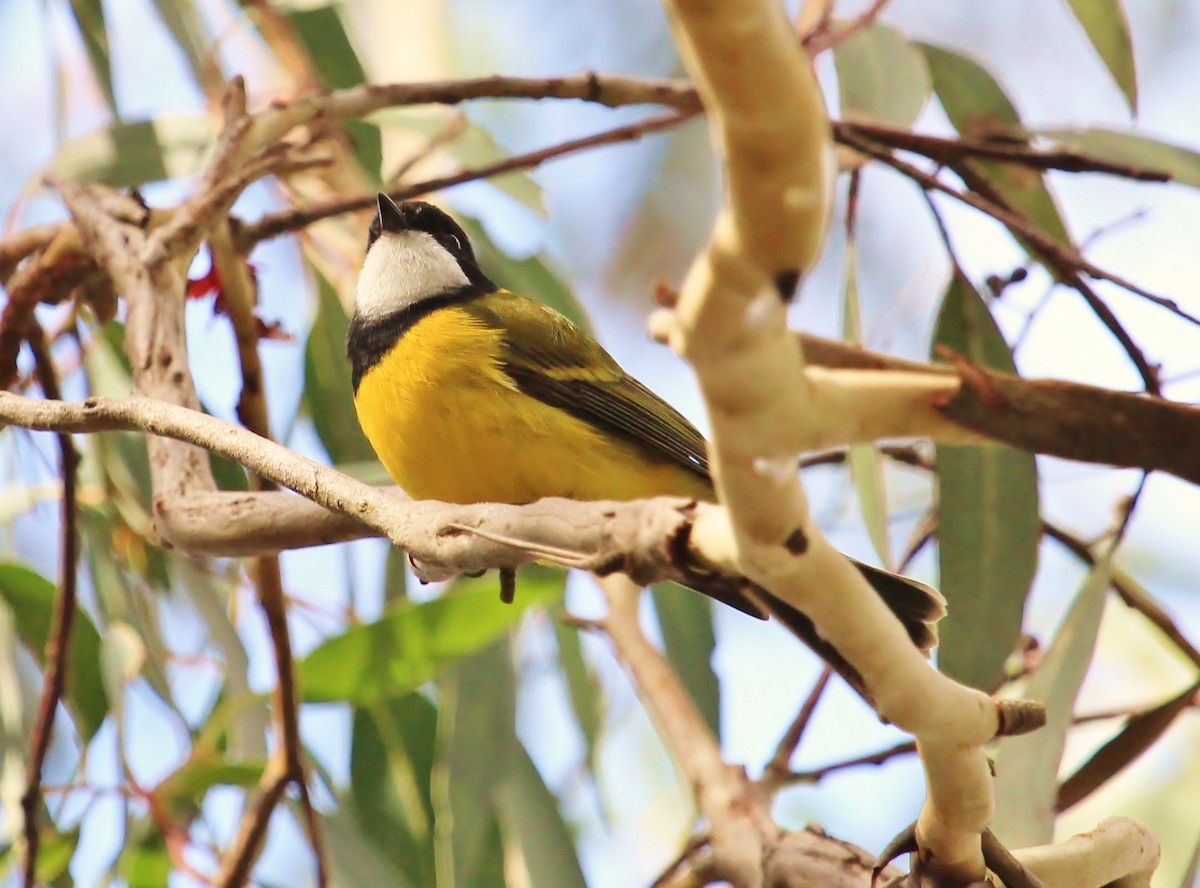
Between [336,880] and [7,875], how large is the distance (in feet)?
2.36

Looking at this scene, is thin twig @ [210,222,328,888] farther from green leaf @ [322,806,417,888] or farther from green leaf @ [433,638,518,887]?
green leaf @ [433,638,518,887]

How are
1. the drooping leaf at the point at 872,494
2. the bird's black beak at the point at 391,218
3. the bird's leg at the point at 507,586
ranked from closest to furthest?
the bird's leg at the point at 507,586
the drooping leaf at the point at 872,494
the bird's black beak at the point at 391,218

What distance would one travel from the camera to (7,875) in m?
2.74

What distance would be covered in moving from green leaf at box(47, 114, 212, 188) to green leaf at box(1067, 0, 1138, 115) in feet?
5.95

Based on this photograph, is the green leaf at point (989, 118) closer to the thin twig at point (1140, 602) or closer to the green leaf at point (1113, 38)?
the green leaf at point (1113, 38)

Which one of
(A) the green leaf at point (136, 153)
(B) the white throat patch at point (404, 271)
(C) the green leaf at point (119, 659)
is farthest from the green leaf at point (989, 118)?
(C) the green leaf at point (119, 659)

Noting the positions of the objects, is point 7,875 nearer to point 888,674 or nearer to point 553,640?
point 553,640

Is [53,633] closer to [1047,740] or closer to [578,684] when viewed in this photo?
[578,684]

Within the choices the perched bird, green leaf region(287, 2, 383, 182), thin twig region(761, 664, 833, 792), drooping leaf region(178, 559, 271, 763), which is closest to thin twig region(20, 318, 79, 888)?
drooping leaf region(178, 559, 271, 763)

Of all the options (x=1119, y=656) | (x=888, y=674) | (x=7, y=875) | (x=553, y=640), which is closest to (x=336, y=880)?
(x=7, y=875)

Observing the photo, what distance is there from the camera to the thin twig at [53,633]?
2344 mm

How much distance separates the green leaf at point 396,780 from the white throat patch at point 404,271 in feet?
2.84

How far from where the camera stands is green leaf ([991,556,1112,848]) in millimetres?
1843

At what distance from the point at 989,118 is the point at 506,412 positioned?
117 centimetres
